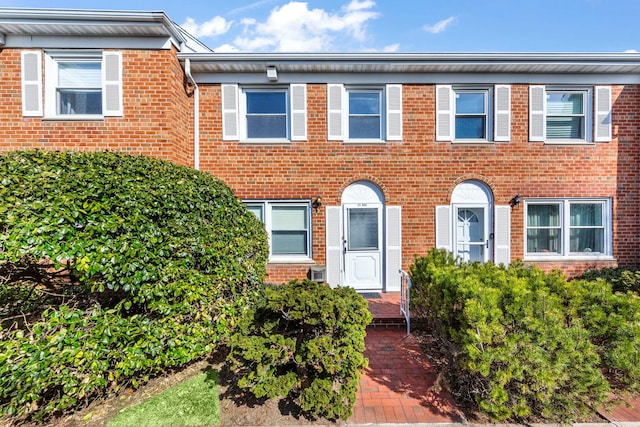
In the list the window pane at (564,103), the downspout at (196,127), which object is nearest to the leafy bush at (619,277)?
the window pane at (564,103)

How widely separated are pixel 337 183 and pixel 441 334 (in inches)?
159

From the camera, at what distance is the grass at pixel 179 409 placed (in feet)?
9.43

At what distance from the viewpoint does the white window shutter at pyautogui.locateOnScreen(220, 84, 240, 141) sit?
6469mm

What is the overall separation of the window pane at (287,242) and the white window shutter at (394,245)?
203cm

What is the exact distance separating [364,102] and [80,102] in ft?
20.6

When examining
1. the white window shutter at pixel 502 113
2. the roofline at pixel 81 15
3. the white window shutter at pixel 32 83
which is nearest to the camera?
the roofline at pixel 81 15

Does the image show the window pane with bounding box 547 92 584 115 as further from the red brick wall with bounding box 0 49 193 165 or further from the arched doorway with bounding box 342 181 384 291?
the red brick wall with bounding box 0 49 193 165

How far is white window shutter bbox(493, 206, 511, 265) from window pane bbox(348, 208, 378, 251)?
2.90 metres

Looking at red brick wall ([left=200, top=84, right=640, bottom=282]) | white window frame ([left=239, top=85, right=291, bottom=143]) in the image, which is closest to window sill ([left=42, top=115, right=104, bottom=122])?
red brick wall ([left=200, top=84, right=640, bottom=282])

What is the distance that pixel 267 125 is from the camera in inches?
263

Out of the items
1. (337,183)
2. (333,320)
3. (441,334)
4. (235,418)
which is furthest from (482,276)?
(337,183)

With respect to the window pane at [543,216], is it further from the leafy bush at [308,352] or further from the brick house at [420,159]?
the leafy bush at [308,352]

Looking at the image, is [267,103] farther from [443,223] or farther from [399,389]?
[399,389]

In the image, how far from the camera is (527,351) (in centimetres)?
257
